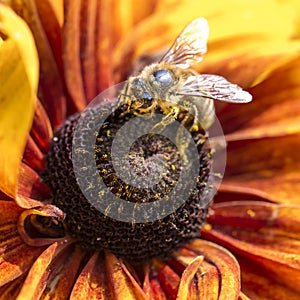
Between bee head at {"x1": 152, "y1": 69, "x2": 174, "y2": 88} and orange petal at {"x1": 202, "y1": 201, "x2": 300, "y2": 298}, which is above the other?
bee head at {"x1": 152, "y1": 69, "x2": 174, "y2": 88}

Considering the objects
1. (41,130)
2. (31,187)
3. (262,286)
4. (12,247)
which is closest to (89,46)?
(41,130)

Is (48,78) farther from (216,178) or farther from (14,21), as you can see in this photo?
(14,21)

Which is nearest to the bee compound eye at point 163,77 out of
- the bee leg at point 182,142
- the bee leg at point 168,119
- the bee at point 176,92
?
the bee at point 176,92

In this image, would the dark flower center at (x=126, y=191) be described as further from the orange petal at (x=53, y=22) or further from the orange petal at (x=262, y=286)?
the orange petal at (x=53, y=22)

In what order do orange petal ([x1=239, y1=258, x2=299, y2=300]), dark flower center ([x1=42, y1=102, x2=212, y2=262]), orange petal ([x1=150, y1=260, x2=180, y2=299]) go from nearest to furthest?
dark flower center ([x1=42, y1=102, x2=212, y2=262])
orange petal ([x1=150, y1=260, x2=180, y2=299])
orange petal ([x1=239, y1=258, x2=299, y2=300])

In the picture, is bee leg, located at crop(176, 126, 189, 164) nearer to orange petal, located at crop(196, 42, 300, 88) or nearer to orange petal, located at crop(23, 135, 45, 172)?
orange petal, located at crop(23, 135, 45, 172)

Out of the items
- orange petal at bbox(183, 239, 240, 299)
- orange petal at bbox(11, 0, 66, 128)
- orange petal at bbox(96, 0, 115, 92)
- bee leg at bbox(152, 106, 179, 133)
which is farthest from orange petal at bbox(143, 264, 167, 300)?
orange petal at bbox(96, 0, 115, 92)

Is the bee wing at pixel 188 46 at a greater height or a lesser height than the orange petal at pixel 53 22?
lesser
